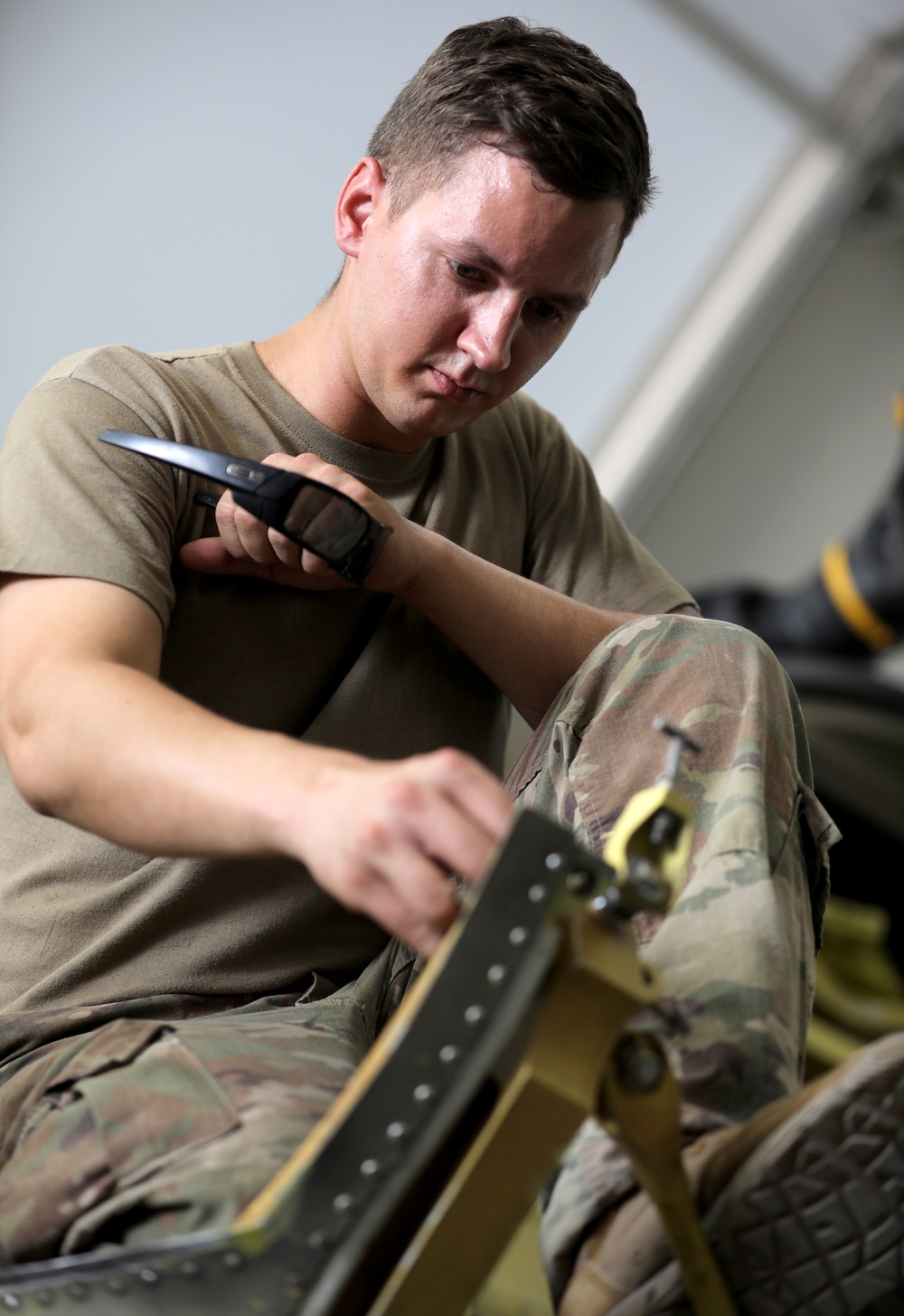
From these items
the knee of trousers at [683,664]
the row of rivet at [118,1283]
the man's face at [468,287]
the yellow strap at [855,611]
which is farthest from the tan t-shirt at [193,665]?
the yellow strap at [855,611]

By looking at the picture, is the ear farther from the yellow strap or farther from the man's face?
the yellow strap

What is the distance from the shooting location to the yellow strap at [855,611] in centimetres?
243

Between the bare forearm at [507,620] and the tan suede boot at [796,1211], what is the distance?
484 mm

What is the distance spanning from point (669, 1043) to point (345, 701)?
46 cm

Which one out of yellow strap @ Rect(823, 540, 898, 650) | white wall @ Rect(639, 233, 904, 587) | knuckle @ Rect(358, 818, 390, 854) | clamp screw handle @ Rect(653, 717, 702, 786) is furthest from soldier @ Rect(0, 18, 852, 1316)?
white wall @ Rect(639, 233, 904, 587)

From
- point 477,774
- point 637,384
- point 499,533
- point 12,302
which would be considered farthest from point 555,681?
point 637,384

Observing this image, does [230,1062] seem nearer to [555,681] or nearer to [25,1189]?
[25,1189]

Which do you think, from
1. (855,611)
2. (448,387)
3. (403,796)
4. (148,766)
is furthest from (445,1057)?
(855,611)

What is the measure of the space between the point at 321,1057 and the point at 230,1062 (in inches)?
3.0

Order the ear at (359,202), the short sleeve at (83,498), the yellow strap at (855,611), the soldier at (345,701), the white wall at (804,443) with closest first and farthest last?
the soldier at (345,701), the short sleeve at (83,498), the ear at (359,202), the yellow strap at (855,611), the white wall at (804,443)

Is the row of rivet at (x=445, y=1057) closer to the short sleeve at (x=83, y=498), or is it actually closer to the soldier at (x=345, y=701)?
the soldier at (x=345, y=701)

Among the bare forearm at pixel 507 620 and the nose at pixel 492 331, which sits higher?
the nose at pixel 492 331

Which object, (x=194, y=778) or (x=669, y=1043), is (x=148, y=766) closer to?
(x=194, y=778)

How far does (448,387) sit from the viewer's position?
102 centimetres
